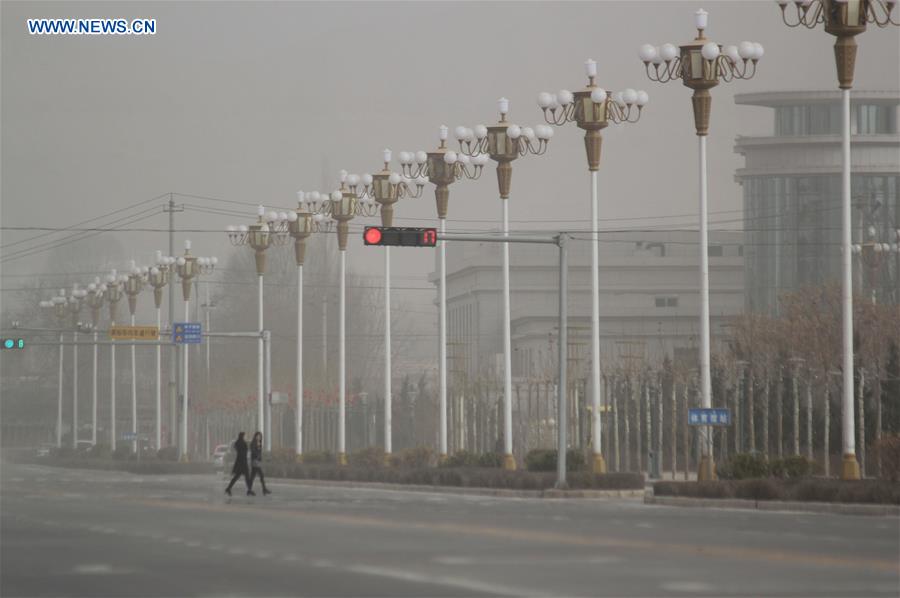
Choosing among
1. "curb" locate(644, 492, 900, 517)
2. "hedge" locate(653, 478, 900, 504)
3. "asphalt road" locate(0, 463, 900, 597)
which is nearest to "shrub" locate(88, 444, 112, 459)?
"asphalt road" locate(0, 463, 900, 597)

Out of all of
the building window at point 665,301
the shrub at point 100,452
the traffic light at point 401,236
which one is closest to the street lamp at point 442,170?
the traffic light at point 401,236

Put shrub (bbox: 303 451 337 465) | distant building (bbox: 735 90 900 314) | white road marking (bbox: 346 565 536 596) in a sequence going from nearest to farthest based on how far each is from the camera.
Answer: white road marking (bbox: 346 565 536 596) → shrub (bbox: 303 451 337 465) → distant building (bbox: 735 90 900 314)

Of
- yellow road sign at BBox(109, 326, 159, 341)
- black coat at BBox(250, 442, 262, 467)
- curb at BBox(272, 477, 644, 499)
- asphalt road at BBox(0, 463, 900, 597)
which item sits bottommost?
curb at BBox(272, 477, 644, 499)

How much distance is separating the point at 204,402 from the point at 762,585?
321 feet

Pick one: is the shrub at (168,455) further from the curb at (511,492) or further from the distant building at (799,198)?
the distant building at (799,198)

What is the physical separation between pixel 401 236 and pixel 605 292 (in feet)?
330

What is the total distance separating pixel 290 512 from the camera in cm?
3288

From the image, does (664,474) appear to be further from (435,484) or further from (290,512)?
(290,512)

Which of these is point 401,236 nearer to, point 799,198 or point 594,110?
point 594,110

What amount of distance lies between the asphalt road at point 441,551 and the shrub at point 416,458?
70.9 ft

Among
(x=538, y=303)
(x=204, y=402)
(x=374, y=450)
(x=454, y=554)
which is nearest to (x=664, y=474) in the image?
(x=374, y=450)

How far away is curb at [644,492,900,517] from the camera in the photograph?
30.1 m

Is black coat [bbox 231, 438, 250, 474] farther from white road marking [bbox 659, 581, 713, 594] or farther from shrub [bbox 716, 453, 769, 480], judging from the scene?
white road marking [bbox 659, 581, 713, 594]

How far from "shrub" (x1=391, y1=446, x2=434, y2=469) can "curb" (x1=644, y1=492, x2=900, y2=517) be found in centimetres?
2016
